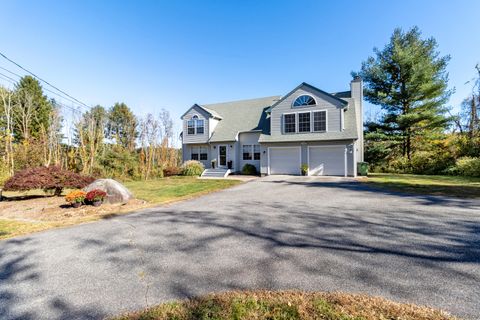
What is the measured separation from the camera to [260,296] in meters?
2.56

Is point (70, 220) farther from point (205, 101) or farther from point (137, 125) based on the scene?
point (137, 125)

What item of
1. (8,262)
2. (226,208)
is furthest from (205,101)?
(8,262)

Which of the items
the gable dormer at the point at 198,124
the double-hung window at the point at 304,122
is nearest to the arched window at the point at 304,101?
the double-hung window at the point at 304,122

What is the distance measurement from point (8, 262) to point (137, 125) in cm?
3083

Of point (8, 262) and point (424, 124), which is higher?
point (424, 124)

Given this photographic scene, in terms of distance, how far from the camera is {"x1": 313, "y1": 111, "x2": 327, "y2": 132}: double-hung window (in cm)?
1647

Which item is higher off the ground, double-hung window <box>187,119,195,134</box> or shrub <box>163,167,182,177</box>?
double-hung window <box>187,119,195,134</box>

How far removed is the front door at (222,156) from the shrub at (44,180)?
36.7ft

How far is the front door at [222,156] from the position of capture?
20109mm

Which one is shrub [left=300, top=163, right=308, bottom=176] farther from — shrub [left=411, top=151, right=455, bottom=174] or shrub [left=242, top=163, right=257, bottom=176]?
shrub [left=411, top=151, right=455, bottom=174]

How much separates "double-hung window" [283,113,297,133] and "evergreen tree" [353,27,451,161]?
31.7ft

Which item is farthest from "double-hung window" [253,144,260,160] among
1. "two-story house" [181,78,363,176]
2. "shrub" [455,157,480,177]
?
"shrub" [455,157,480,177]

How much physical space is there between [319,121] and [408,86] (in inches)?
414

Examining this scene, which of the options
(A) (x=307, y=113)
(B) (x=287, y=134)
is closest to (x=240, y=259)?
(B) (x=287, y=134)
